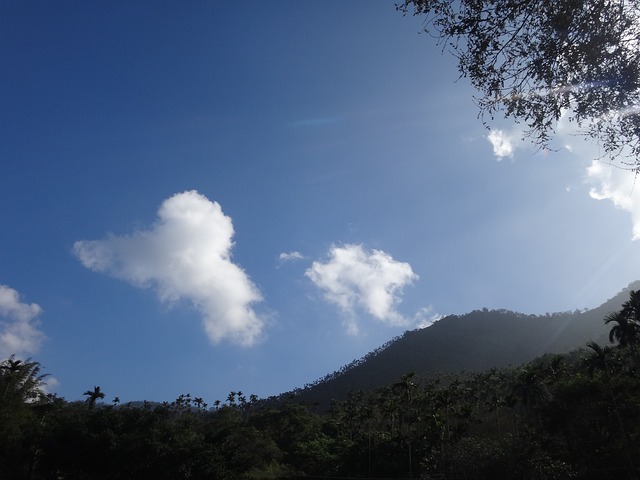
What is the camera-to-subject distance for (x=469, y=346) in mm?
155875

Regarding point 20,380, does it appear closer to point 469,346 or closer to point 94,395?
point 94,395

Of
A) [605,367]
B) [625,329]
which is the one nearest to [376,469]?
[605,367]

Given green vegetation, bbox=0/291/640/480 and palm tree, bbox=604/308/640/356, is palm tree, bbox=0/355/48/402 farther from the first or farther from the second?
palm tree, bbox=604/308/640/356

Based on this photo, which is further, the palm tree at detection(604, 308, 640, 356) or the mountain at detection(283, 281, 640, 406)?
the mountain at detection(283, 281, 640, 406)

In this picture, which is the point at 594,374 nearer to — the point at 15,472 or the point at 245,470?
the point at 245,470

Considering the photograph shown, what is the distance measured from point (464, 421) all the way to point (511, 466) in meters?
24.5

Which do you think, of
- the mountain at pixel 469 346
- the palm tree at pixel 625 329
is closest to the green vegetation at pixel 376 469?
the palm tree at pixel 625 329

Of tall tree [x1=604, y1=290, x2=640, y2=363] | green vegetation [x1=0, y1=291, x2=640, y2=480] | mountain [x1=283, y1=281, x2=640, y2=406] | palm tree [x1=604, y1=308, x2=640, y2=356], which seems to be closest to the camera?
green vegetation [x1=0, y1=291, x2=640, y2=480]

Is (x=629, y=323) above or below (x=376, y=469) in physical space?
above

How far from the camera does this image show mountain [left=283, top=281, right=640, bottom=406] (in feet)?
453

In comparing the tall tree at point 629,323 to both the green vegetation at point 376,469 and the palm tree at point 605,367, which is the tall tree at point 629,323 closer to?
the green vegetation at point 376,469

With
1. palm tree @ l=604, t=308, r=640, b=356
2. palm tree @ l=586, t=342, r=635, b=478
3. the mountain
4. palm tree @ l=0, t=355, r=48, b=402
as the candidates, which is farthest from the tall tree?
the mountain

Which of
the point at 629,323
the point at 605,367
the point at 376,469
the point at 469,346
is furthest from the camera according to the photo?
the point at 469,346

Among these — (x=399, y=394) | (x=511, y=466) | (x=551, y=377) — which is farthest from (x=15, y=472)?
(x=551, y=377)
